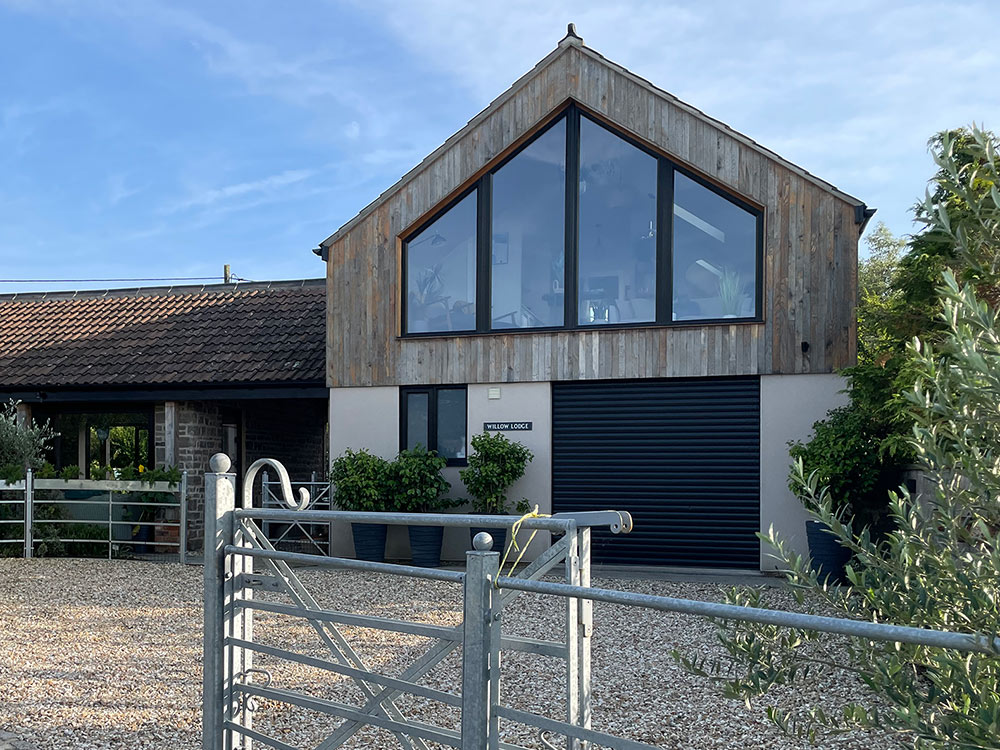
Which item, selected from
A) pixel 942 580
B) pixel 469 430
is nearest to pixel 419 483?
pixel 469 430

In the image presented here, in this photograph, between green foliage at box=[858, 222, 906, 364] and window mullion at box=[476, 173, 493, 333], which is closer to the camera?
green foliage at box=[858, 222, 906, 364]

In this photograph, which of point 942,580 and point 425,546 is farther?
point 425,546

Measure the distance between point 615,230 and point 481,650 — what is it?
32.5ft

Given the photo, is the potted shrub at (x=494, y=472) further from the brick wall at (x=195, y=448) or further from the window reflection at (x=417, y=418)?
the brick wall at (x=195, y=448)

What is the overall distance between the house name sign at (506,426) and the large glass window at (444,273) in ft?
4.41

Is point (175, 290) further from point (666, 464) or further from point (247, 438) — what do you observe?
point (666, 464)

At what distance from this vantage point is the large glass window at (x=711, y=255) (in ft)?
38.3

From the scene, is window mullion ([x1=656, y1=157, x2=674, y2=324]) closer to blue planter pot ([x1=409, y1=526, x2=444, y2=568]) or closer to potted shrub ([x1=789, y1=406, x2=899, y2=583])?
potted shrub ([x1=789, y1=406, x2=899, y2=583])

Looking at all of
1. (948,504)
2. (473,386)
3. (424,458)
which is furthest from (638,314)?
(948,504)

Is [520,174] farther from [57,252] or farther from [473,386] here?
[57,252]

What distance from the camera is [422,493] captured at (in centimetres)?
1196

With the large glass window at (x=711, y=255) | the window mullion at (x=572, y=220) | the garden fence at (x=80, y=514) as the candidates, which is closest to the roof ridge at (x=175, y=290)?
the garden fence at (x=80, y=514)

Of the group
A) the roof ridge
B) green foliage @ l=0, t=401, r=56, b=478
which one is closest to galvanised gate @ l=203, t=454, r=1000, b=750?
green foliage @ l=0, t=401, r=56, b=478

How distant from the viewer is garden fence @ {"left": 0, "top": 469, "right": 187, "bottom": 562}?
12.8 meters
